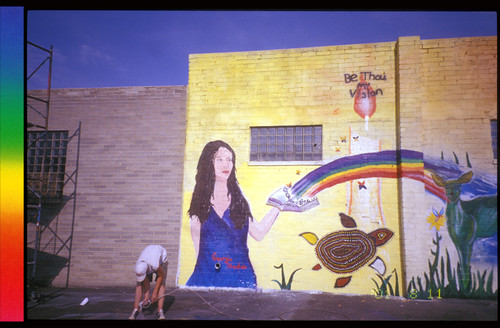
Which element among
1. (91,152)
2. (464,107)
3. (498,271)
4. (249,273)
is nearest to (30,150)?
(91,152)

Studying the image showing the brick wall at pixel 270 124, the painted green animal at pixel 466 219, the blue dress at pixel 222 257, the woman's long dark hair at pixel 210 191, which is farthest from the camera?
the woman's long dark hair at pixel 210 191

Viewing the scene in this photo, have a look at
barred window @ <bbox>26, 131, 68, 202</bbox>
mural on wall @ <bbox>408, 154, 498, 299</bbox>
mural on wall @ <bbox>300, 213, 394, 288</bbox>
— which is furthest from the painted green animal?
barred window @ <bbox>26, 131, 68, 202</bbox>

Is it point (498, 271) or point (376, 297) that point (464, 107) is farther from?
point (376, 297)

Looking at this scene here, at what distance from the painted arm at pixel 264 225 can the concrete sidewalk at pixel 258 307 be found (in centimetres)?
130

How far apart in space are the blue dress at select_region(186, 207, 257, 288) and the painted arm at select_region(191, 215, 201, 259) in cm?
8

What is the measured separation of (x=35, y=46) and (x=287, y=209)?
279 inches

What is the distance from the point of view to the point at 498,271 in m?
7.23

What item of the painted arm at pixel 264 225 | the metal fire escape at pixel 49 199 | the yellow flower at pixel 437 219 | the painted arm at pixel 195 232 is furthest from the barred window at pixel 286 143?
the metal fire escape at pixel 49 199

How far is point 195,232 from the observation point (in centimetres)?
838

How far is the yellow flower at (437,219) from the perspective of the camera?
750 cm

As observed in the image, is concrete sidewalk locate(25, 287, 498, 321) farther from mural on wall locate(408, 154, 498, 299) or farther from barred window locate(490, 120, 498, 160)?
barred window locate(490, 120, 498, 160)

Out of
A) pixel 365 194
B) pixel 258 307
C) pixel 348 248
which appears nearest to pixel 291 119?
pixel 365 194

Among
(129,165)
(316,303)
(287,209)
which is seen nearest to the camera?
(316,303)

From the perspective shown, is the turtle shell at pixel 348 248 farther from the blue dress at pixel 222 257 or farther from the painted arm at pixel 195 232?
the painted arm at pixel 195 232
